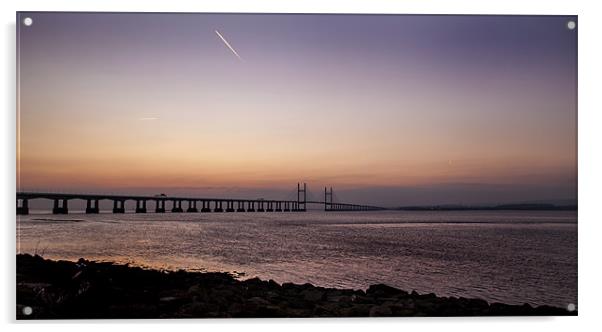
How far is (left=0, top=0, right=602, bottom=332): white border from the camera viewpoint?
150 inches

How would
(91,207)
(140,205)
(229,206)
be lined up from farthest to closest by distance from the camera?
(229,206), (140,205), (91,207)

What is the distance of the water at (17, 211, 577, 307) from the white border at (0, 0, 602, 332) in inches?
4.3

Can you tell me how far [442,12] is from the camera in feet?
13.2

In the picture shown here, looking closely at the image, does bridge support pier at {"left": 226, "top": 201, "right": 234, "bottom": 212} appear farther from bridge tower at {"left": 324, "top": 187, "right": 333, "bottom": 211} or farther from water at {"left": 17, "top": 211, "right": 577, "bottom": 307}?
bridge tower at {"left": 324, "top": 187, "right": 333, "bottom": 211}

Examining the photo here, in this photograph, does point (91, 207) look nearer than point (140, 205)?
Yes

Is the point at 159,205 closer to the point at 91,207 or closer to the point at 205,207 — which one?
the point at 205,207

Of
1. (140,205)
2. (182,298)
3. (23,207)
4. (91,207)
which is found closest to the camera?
(23,207)

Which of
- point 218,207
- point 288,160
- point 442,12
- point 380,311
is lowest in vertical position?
point 380,311

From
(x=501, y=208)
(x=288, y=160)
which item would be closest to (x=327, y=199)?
(x=288, y=160)

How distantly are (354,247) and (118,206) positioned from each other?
5.02 ft
